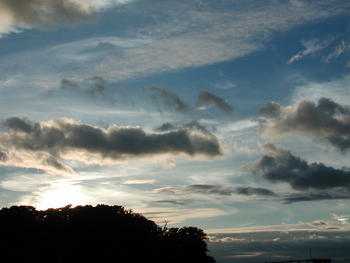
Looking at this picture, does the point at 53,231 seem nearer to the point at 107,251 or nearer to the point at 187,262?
the point at 107,251

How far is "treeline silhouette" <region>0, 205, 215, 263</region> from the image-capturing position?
86750mm

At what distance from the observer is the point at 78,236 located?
88.6 metres

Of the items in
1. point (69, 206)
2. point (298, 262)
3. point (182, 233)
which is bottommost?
point (298, 262)

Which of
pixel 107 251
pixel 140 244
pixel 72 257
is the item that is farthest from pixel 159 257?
pixel 72 257

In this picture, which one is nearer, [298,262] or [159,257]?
[159,257]

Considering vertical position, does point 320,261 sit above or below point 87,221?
below

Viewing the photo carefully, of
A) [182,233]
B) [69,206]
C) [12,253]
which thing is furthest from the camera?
[182,233]

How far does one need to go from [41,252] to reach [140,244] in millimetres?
19177

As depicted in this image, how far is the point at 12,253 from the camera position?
84688 mm

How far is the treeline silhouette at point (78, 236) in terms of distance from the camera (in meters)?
86.8

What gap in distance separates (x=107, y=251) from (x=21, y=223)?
57.8 feet

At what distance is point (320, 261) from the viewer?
13912 cm

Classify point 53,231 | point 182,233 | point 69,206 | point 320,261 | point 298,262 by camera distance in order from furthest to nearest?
point 298,262
point 320,261
point 182,233
point 69,206
point 53,231

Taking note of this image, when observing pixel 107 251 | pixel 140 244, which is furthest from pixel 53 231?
pixel 140 244
